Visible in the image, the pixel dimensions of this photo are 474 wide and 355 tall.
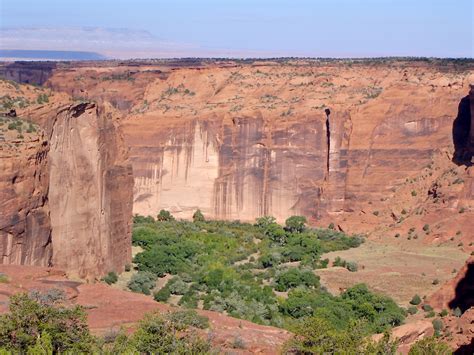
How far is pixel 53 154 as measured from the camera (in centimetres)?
3759

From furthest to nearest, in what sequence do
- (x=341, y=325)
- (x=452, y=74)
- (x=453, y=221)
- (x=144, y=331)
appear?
(x=452, y=74) → (x=453, y=221) → (x=341, y=325) → (x=144, y=331)

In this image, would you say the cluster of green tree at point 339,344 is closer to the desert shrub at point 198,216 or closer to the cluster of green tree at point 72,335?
the cluster of green tree at point 72,335

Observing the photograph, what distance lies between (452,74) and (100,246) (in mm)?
29856

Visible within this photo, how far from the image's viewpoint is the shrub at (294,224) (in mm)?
58344

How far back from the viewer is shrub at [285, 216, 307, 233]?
191ft

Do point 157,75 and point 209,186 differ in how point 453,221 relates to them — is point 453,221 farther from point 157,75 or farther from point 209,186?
point 157,75

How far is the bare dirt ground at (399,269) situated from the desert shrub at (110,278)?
880cm

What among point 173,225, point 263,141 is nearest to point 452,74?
point 263,141

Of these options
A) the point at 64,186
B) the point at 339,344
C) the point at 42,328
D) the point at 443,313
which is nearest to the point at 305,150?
the point at 443,313

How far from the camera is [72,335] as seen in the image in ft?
76.4

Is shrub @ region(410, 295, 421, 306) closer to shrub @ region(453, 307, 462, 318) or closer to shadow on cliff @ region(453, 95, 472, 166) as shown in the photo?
shrub @ region(453, 307, 462, 318)

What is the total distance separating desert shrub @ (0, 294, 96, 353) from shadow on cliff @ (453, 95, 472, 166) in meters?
38.3

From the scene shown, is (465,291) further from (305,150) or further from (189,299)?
(305,150)

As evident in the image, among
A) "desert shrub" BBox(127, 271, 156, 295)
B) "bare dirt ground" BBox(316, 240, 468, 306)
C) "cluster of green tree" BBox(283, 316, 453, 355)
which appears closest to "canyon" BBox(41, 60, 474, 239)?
"bare dirt ground" BBox(316, 240, 468, 306)
